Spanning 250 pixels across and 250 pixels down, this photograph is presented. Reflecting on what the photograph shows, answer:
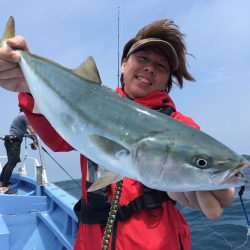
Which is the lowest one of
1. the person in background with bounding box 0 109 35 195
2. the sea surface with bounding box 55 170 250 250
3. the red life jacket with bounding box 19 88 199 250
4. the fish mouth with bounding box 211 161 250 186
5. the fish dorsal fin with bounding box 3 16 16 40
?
the sea surface with bounding box 55 170 250 250

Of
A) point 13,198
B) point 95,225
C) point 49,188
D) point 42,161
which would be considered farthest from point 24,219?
point 95,225

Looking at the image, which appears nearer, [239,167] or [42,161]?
[239,167]

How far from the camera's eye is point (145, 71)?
283 cm

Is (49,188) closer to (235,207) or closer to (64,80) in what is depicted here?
(64,80)

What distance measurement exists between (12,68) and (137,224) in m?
1.58

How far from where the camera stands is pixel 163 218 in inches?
97.2

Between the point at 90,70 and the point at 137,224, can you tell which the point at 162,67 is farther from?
the point at 137,224

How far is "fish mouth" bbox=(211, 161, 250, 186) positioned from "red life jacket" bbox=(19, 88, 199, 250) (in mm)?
911

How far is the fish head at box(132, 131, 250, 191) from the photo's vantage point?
5.46 ft

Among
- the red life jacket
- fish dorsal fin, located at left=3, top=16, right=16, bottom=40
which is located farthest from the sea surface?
fish dorsal fin, located at left=3, top=16, right=16, bottom=40

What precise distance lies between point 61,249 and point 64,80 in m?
3.50

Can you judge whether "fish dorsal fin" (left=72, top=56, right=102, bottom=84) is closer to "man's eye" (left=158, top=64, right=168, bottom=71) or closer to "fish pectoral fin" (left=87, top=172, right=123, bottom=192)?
"fish pectoral fin" (left=87, top=172, right=123, bottom=192)

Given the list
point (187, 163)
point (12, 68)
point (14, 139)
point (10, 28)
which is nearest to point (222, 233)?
point (14, 139)

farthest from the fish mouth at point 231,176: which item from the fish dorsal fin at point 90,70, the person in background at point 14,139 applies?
the person in background at point 14,139
